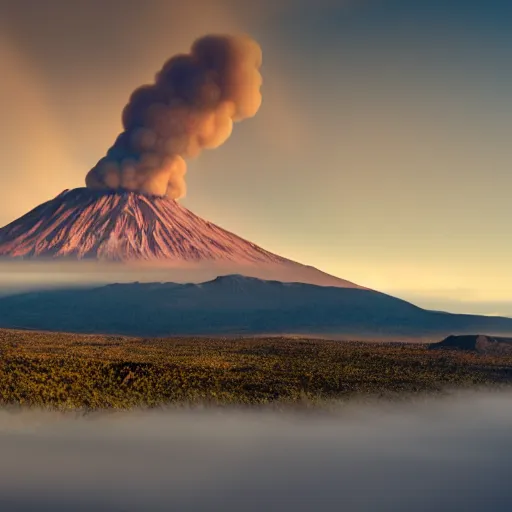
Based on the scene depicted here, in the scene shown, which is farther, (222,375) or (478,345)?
(478,345)

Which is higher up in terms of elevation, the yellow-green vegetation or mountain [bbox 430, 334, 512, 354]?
mountain [bbox 430, 334, 512, 354]

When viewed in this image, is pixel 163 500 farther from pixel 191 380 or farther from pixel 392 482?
pixel 191 380

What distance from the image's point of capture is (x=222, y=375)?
64.8 m

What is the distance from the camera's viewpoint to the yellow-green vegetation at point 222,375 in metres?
52.8

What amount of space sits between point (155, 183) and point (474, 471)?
16544 cm

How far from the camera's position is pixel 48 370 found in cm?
6412

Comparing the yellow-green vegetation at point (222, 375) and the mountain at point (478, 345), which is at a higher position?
the mountain at point (478, 345)

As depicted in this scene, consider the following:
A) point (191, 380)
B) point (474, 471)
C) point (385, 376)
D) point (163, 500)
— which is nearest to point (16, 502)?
point (163, 500)

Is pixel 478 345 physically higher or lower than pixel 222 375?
higher

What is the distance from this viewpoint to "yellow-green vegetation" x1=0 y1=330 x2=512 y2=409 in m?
52.8

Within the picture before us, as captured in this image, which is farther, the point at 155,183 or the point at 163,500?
the point at 155,183

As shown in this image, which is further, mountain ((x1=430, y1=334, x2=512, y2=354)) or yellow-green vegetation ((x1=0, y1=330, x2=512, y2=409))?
mountain ((x1=430, y1=334, x2=512, y2=354))

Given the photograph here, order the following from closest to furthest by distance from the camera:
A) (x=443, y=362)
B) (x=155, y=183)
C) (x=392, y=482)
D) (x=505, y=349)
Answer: (x=392, y=482) → (x=443, y=362) → (x=505, y=349) → (x=155, y=183)

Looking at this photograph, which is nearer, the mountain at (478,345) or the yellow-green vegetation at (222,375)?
the yellow-green vegetation at (222,375)
